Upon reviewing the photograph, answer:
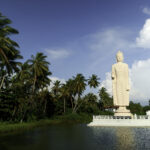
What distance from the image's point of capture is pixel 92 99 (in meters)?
58.2

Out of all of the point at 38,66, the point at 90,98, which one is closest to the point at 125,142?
the point at 38,66

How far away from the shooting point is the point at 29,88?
43.8 metres

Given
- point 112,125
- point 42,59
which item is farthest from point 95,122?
point 42,59

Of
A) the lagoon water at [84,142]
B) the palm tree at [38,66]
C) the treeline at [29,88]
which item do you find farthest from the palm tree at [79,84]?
the lagoon water at [84,142]

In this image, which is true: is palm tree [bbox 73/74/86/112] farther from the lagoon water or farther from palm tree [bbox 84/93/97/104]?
the lagoon water

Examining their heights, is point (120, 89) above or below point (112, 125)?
above

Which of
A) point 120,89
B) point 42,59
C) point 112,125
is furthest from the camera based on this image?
point 42,59

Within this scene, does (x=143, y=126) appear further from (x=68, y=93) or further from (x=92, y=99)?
(x=92, y=99)

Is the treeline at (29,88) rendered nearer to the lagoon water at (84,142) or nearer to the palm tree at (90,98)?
the palm tree at (90,98)

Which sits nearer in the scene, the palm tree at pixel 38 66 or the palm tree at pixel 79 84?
the palm tree at pixel 38 66

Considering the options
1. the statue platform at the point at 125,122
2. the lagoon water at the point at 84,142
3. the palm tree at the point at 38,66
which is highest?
the palm tree at the point at 38,66

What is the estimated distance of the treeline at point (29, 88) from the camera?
25638 millimetres

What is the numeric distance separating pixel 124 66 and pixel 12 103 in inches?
795

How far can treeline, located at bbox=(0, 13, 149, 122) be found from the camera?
25.6 meters
